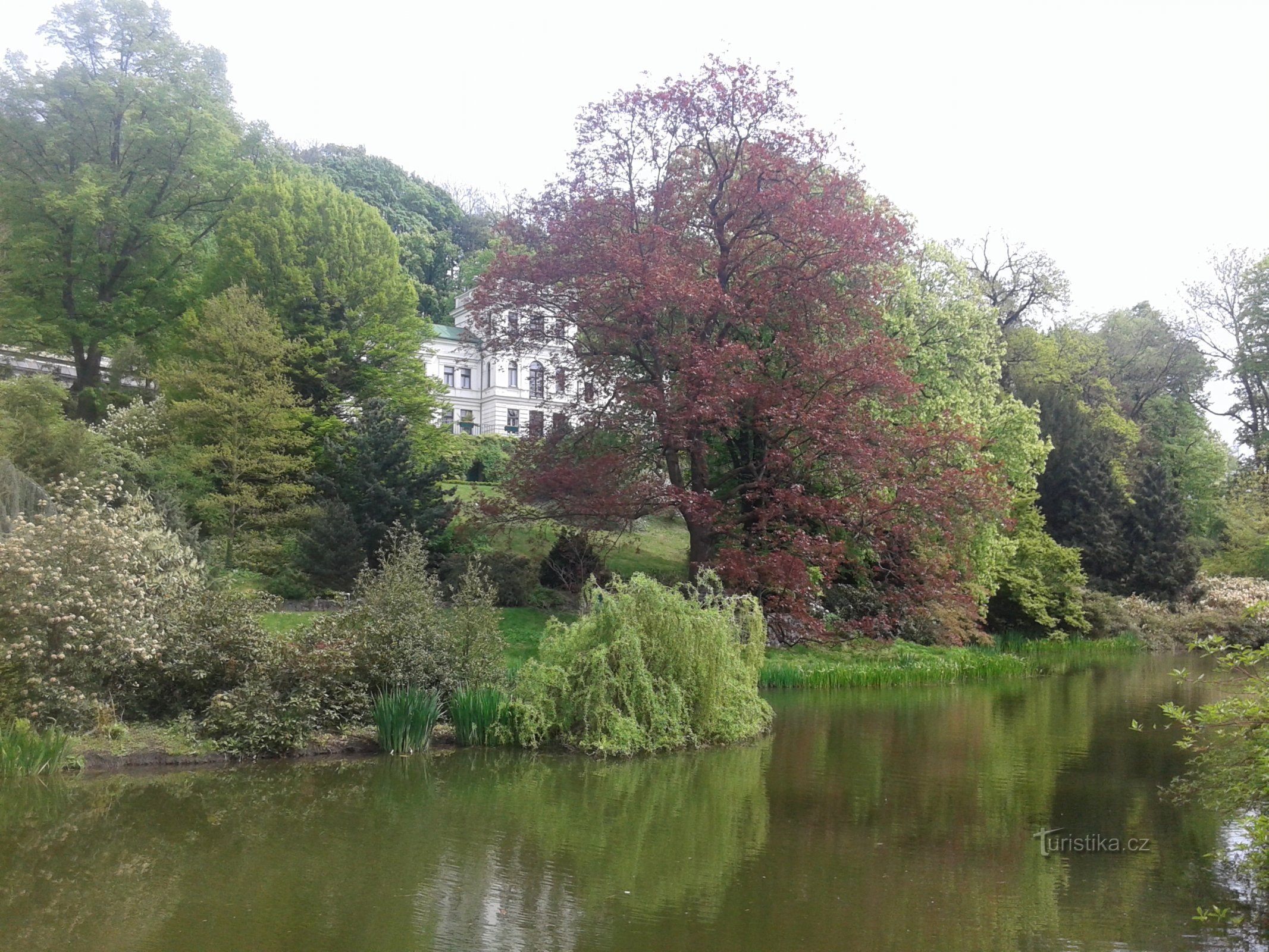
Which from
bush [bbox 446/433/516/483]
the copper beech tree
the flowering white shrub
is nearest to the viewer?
the flowering white shrub

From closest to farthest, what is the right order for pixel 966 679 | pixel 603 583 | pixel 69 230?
pixel 966 679
pixel 603 583
pixel 69 230

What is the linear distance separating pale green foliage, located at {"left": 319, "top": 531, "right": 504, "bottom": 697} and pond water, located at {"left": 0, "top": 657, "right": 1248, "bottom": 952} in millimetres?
1096

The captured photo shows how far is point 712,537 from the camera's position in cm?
2130

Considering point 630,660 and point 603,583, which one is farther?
point 603,583

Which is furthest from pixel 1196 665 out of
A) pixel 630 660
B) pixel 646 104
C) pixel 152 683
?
pixel 152 683

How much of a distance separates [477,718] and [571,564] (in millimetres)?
12450

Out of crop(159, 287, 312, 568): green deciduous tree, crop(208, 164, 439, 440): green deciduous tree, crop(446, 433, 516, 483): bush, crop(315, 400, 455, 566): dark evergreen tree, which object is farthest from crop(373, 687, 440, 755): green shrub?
crop(446, 433, 516, 483): bush

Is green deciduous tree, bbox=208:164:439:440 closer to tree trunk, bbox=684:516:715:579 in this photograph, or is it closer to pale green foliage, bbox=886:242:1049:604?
tree trunk, bbox=684:516:715:579

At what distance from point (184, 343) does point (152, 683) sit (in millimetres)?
18348

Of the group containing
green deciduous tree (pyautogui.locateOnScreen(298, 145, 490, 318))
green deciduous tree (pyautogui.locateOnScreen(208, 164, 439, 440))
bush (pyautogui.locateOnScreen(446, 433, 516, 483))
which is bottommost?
bush (pyautogui.locateOnScreen(446, 433, 516, 483))

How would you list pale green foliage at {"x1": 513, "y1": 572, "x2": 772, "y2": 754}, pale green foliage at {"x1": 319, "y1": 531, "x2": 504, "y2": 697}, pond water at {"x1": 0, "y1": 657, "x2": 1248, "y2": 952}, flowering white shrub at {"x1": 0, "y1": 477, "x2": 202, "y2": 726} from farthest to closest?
pale green foliage at {"x1": 319, "y1": 531, "x2": 504, "y2": 697} < pale green foliage at {"x1": 513, "y1": 572, "x2": 772, "y2": 754} < flowering white shrub at {"x1": 0, "y1": 477, "x2": 202, "y2": 726} < pond water at {"x1": 0, "y1": 657, "x2": 1248, "y2": 952}

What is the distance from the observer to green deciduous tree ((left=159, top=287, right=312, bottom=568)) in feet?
82.1

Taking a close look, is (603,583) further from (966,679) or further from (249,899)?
(249,899)

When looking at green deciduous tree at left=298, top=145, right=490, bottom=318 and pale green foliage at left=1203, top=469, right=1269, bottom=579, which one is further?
green deciduous tree at left=298, top=145, right=490, bottom=318
